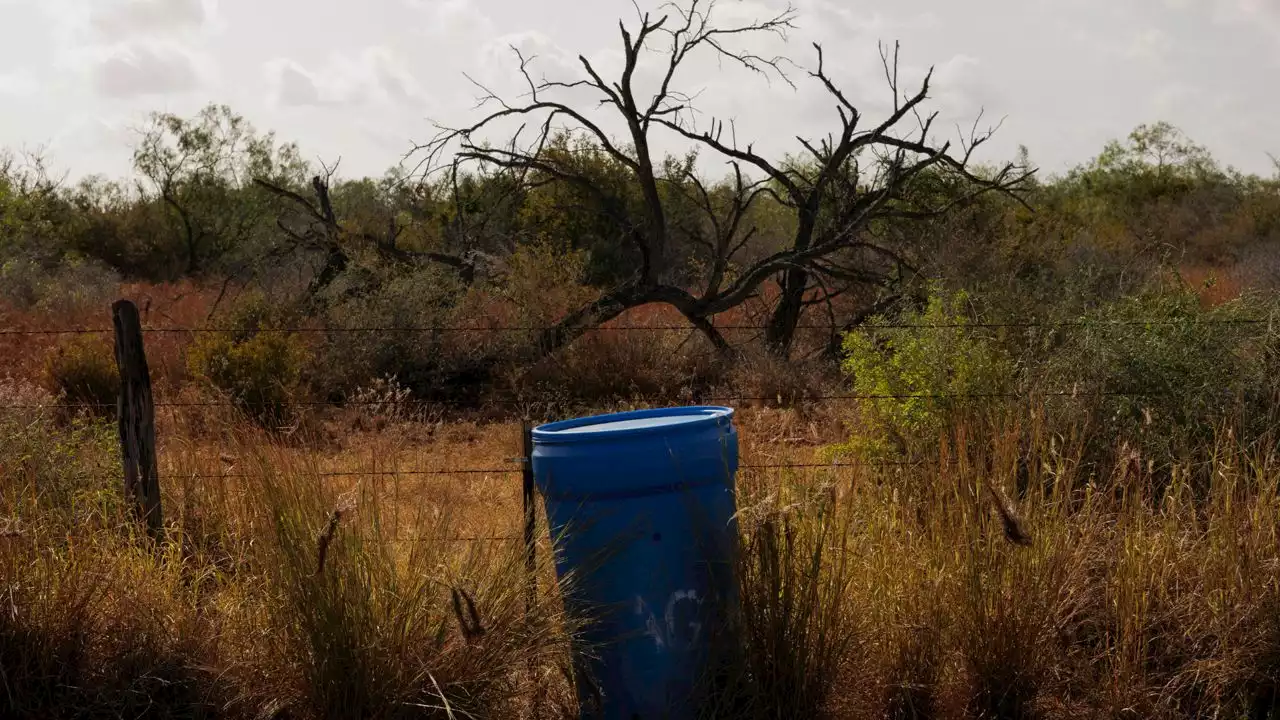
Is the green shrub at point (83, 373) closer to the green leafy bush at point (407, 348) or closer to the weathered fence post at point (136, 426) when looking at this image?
the green leafy bush at point (407, 348)

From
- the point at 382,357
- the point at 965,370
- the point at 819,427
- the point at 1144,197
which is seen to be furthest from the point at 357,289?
the point at 1144,197

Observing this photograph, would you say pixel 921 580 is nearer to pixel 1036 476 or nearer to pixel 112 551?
pixel 1036 476

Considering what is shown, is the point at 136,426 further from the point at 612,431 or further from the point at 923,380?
the point at 923,380

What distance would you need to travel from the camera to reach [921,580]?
4016 mm

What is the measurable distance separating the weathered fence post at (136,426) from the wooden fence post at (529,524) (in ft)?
5.54

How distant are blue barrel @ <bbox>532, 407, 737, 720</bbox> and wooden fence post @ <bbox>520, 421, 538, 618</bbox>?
95 mm

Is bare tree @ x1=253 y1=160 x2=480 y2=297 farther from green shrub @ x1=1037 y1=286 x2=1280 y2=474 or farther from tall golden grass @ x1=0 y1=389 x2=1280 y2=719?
tall golden grass @ x1=0 y1=389 x2=1280 y2=719

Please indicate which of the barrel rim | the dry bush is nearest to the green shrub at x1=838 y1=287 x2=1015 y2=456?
the barrel rim

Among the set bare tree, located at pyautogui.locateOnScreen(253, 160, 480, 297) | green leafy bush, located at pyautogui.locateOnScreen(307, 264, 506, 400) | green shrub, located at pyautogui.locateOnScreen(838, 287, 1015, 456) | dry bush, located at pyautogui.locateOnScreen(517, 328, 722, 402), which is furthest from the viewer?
bare tree, located at pyautogui.locateOnScreen(253, 160, 480, 297)

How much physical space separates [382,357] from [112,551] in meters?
7.29

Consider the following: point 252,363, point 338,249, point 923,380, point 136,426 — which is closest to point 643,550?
point 136,426

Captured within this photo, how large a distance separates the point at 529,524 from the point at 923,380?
2864mm

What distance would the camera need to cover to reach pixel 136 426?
16.2 ft

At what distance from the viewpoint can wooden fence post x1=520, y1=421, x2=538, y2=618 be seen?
12.2 feet
